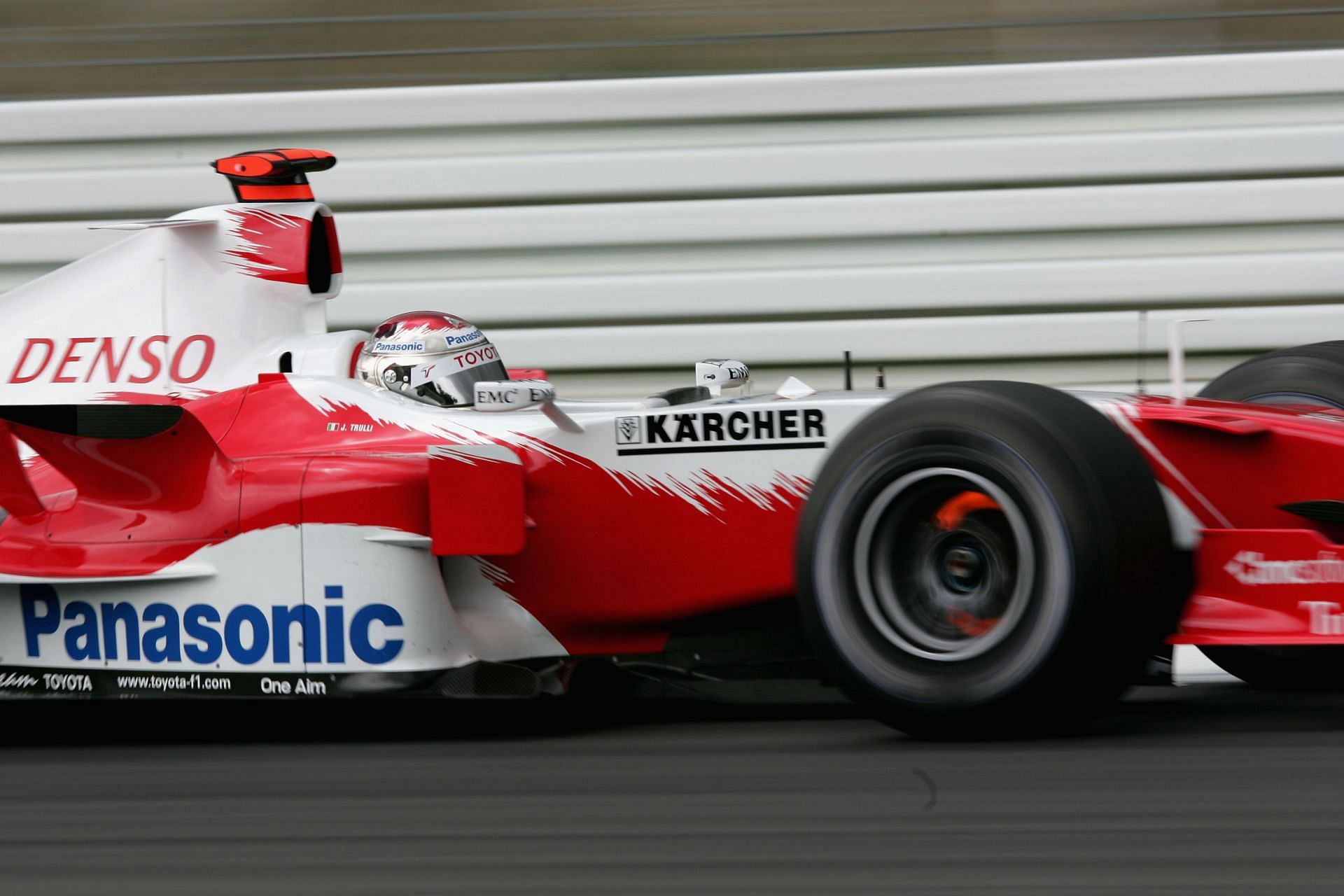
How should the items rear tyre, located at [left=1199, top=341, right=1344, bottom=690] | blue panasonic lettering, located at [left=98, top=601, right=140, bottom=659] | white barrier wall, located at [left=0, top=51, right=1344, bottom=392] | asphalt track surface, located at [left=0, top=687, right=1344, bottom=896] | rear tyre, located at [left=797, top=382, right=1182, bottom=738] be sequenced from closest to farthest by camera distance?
1. asphalt track surface, located at [left=0, top=687, right=1344, bottom=896]
2. rear tyre, located at [left=797, top=382, right=1182, bottom=738]
3. blue panasonic lettering, located at [left=98, top=601, right=140, bottom=659]
4. rear tyre, located at [left=1199, top=341, right=1344, bottom=690]
5. white barrier wall, located at [left=0, top=51, right=1344, bottom=392]

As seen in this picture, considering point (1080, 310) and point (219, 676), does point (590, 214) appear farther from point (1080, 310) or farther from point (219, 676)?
point (219, 676)

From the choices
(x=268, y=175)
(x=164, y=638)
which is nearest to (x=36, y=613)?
(x=164, y=638)

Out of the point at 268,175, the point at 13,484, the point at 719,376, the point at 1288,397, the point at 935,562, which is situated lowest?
the point at 935,562

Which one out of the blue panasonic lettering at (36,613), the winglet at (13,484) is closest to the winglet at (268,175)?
the winglet at (13,484)

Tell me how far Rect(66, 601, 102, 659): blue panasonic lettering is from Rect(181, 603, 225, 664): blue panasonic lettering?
0.21 m

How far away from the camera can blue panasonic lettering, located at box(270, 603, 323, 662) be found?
150 inches

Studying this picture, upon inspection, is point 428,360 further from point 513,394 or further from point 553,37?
point 553,37

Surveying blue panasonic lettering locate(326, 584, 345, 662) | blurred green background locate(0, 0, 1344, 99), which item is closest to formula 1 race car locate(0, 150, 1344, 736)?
blue panasonic lettering locate(326, 584, 345, 662)

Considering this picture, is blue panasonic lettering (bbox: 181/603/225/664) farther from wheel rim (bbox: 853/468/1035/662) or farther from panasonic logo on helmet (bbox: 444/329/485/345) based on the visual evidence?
wheel rim (bbox: 853/468/1035/662)

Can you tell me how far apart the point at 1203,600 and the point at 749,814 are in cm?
110

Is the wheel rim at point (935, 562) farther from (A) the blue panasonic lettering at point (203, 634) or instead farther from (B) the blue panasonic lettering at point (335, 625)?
(A) the blue panasonic lettering at point (203, 634)

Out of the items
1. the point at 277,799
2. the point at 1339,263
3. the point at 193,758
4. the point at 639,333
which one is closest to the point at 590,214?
the point at 639,333

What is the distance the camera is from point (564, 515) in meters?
3.93

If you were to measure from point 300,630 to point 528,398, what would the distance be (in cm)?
71
